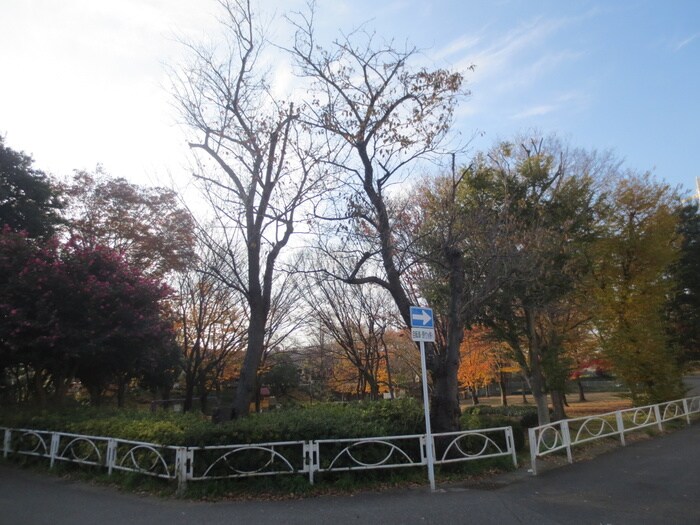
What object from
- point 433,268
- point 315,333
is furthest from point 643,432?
point 315,333

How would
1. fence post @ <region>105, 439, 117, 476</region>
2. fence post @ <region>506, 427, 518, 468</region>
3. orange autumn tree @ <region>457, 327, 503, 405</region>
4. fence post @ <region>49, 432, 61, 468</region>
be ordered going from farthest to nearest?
orange autumn tree @ <region>457, 327, 503, 405</region>, fence post @ <region>49, 432, 61, 468</region>, fence post @ <region>506, 427, 518, 468</region>, fence post @ <region>105, 439, 117, 476</region>

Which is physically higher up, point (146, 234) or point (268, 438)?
point (146, 234)

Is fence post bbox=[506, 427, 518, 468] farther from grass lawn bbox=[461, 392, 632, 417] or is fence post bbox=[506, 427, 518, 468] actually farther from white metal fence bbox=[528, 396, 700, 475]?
grass lawn bbox=[461, 392, 632, 417]

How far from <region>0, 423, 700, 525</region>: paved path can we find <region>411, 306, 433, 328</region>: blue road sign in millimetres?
2622

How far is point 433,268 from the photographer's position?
1182 centimetres

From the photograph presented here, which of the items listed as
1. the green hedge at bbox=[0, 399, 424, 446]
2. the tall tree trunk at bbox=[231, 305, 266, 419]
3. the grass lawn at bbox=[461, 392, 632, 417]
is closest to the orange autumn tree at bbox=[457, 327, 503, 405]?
the grass lawn at bbox=[461, 392, 632, 417]

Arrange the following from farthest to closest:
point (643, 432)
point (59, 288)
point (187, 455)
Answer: point (643, 432), point (59, 288), point (187, 455)

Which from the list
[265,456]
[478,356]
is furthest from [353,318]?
[265,456]

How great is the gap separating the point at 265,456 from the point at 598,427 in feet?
35.2

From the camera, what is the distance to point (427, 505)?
6383 millimetres

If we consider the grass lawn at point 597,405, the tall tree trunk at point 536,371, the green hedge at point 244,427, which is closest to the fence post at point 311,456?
the green hedge at point 244,427

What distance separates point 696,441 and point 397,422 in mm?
8504

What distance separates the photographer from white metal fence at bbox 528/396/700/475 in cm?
877

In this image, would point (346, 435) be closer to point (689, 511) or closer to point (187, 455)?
point (187, 455)
